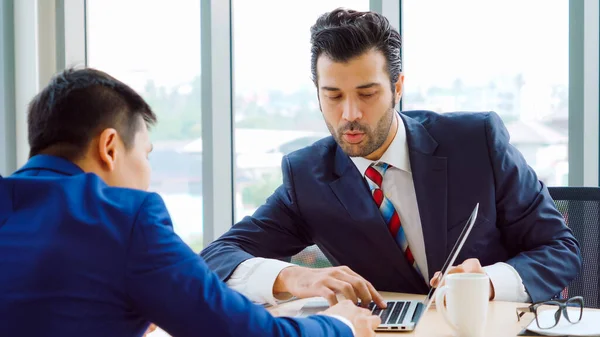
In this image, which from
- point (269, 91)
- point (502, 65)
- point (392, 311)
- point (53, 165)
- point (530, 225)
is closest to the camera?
point (53, 165)

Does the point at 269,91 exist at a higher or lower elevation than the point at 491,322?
higher

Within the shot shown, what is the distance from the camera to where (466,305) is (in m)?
1.48

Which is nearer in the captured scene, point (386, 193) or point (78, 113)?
point (78, 113)

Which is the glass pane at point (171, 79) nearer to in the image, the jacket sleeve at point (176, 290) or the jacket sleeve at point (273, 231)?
the jacket sleeve at point (273, 231)

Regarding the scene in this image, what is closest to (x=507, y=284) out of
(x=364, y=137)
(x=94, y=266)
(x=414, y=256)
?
(x=414, y=256)

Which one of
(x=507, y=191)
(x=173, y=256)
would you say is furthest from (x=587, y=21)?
(x=173, y=256)

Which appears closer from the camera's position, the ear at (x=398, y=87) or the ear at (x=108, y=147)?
the ear at (x=108, y=147)

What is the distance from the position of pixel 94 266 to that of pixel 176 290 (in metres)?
0.13

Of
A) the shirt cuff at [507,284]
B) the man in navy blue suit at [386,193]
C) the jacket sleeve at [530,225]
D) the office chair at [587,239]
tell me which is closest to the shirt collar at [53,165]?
the man in navy blue suit at [386,193]

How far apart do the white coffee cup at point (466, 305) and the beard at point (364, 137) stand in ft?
2.35

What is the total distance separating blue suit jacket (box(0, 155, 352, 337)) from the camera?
111 centimetres

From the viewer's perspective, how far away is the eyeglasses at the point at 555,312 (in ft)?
5.03

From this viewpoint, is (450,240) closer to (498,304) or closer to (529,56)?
(498,304)

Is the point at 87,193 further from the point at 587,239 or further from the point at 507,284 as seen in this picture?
the point at 587,239
